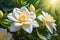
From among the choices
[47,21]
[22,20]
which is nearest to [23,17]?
[22,20]

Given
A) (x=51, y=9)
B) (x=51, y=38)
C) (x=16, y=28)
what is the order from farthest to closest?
1. (x=51, y=9)
2. (x=51, y=38)
3. (x=16, y=28)

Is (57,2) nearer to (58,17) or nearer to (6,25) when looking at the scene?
(58,17)

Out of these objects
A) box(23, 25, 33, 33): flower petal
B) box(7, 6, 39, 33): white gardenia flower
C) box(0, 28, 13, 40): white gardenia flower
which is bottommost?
box(0, 28, 13, 40): white gardenia flower

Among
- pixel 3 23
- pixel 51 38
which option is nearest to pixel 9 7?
pixel 3 23

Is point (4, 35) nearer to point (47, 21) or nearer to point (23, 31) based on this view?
point (23, 31)

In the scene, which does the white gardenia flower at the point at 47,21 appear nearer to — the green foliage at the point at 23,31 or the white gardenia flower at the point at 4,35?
the green foliage at the point at 23,31

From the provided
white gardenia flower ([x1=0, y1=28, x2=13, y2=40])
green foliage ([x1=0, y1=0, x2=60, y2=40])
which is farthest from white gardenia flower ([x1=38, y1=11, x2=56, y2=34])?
white gardenia flower ([x1=0, y1=28, x2=13, y2=40])

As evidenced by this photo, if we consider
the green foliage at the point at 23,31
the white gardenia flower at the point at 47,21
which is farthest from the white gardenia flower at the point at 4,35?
the white gardenia flower at the point at 47,21

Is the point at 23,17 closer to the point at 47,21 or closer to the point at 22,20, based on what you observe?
the point at 22,20

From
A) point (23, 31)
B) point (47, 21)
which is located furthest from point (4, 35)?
point (47, 21)

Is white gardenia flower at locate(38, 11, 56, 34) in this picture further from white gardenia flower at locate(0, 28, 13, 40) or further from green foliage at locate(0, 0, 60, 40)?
white gardenia flower at locate(0, 28, 13, 40)

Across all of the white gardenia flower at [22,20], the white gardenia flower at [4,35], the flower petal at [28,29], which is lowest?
the white gardenia flower at [4,35]
